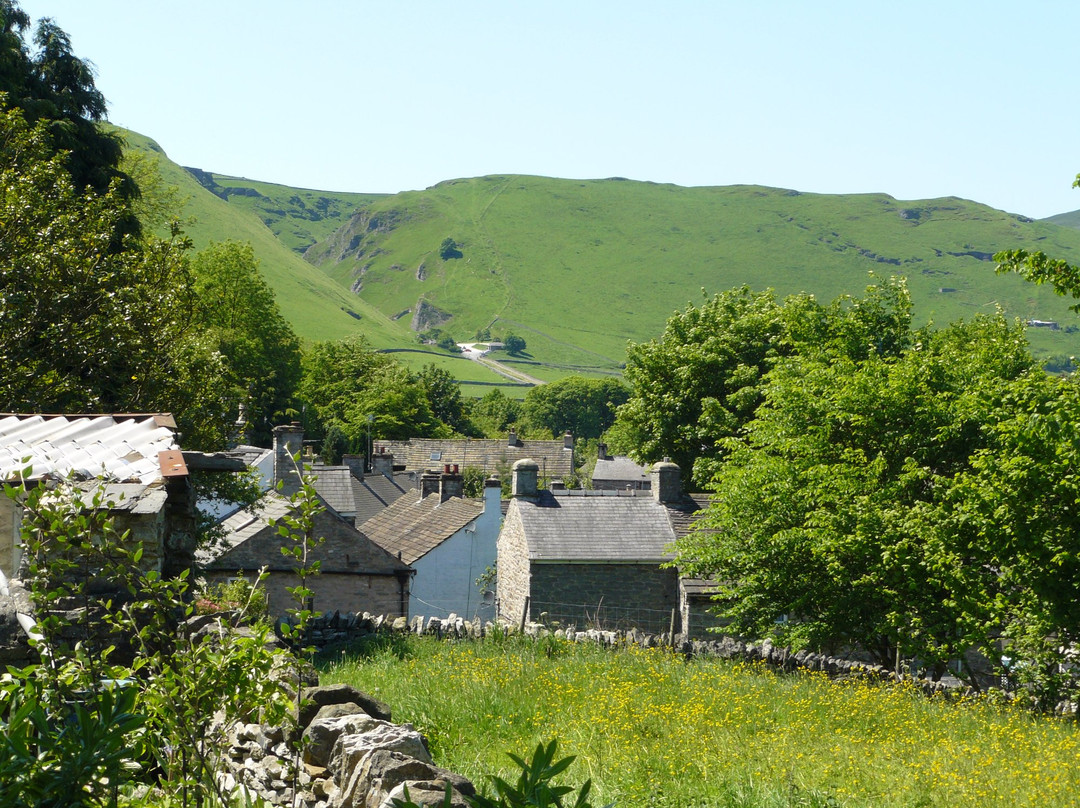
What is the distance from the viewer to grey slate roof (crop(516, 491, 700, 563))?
27.3 meters

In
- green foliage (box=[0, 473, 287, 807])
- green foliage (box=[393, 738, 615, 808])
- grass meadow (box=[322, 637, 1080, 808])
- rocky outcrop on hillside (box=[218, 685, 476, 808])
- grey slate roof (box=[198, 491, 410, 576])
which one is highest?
green foliage (box=[393, 738, 615, 808])

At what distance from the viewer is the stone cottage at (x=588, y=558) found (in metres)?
27.0

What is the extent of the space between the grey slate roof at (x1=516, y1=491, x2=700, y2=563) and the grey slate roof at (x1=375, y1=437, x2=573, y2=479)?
45.5 meters

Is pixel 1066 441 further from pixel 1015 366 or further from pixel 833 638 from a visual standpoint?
pixel 1015 366

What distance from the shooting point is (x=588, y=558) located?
27.2 m

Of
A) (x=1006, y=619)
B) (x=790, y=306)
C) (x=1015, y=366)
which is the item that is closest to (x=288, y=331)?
(x=790, y=306)

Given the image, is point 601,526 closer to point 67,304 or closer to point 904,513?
point 904,513

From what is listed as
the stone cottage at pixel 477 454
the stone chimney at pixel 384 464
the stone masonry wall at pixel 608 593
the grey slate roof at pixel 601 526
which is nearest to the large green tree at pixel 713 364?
the grey slate roof at pixel 601 526

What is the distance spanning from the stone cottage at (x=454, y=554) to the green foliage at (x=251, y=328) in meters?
31.0

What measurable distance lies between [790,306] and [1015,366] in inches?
309

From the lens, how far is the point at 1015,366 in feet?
90.2

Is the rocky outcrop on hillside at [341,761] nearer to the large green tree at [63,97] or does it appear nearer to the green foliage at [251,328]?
the large green tree at [63,97]

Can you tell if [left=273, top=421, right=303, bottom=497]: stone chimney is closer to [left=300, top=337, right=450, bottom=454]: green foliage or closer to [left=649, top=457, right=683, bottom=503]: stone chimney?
[left=649, top=457, right=683, bottom=503]: stone chimney

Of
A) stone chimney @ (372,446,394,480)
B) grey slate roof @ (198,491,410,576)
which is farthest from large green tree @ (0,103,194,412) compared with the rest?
stone chimney @ (372,446,394,480)
